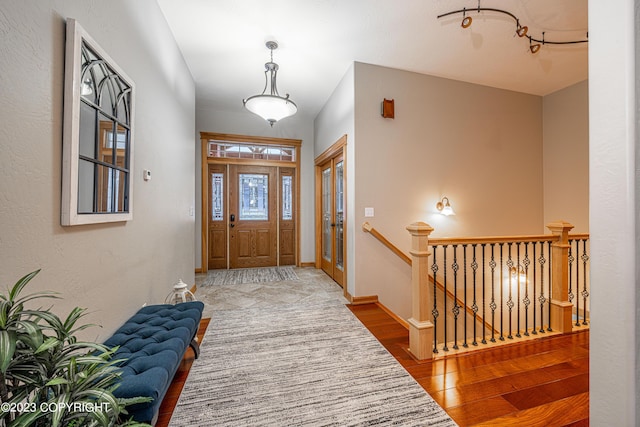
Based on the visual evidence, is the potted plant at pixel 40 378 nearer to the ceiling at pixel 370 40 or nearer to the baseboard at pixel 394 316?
the baseboard at pixel 394 316

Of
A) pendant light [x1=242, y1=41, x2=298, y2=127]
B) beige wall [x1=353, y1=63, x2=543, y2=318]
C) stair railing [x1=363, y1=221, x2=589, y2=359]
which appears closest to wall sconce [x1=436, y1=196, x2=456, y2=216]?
beige wall [x1=353, y1=63, x2=543, y2=318]

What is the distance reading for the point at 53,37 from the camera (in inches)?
45.5

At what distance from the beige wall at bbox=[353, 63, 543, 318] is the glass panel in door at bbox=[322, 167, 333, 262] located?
1.27m

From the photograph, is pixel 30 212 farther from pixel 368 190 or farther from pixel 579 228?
pixel 579 228

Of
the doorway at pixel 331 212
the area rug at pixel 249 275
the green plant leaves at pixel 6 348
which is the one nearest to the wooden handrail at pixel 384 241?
the doorway at pixel 331 212

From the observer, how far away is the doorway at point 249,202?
480 centimetres

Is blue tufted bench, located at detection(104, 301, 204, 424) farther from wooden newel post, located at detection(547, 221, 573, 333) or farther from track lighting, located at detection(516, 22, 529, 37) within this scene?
track lighting, located at detection(516, 22, 529, 37)

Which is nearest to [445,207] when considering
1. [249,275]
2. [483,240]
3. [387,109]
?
[483,240]

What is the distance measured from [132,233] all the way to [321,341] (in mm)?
1761

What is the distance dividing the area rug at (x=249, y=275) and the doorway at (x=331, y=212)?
0.68 meters

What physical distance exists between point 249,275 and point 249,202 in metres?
1.41

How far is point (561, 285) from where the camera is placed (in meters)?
2.47

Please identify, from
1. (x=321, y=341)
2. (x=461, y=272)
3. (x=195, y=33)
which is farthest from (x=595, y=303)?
(x=195, y=33)

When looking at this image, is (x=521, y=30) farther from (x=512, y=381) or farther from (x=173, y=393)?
(x=173, y=393)
